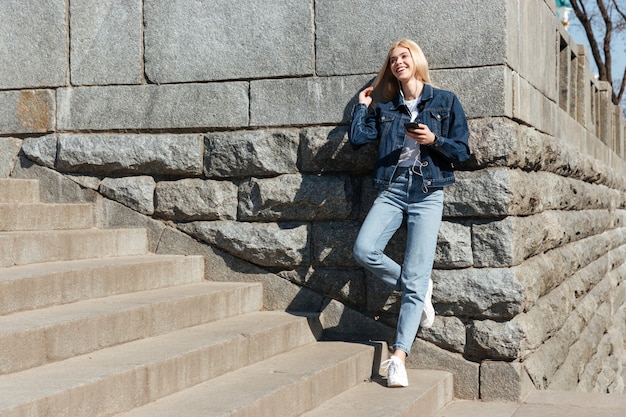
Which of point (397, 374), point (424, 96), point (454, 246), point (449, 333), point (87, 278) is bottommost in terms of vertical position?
point (397, 374)

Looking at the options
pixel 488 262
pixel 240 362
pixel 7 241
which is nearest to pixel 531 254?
pixel 488 262

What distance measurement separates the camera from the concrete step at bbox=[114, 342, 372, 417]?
4.51 metres

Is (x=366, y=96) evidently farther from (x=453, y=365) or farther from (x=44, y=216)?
(x=44, y=216)

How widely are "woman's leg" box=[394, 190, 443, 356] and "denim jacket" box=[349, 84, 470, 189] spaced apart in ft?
0.49

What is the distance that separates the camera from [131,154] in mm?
7246

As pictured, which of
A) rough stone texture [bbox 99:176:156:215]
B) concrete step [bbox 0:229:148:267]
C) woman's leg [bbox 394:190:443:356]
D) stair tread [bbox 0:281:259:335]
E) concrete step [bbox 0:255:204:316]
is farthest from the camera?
rough stone texture [bbox 99:176:156:215]

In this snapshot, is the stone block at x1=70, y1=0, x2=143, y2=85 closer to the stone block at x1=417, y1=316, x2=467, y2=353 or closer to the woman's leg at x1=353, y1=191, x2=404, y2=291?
the woman's leg at x1=353, y1=191, x2=404, y2=291

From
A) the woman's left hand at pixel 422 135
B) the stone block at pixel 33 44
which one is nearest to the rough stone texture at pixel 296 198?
the woman's left hand at pixel 422 135

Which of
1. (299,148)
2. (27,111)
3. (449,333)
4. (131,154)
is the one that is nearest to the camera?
(449,333)

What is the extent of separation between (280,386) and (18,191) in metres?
3.14

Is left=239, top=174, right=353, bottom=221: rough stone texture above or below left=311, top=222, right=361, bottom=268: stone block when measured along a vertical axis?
above

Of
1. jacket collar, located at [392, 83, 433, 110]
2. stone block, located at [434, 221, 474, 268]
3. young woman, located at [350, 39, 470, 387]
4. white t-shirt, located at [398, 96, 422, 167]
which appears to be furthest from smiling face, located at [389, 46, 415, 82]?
stone block, located at [434, 221, 474, 268]

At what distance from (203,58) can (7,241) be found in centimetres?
221

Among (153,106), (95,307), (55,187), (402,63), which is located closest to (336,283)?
(402,63)
